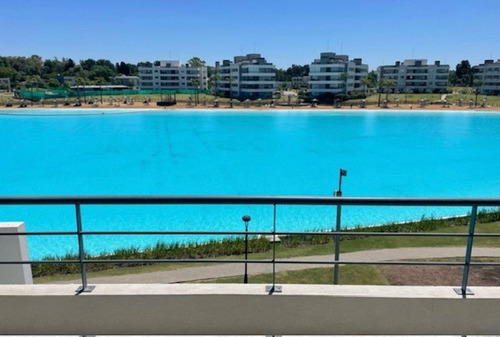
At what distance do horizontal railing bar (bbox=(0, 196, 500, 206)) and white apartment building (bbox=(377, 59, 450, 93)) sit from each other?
107m

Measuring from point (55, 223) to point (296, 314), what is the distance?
15.1 meters

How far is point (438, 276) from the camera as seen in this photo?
7742 mm

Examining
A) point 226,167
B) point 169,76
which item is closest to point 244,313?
point 226,167

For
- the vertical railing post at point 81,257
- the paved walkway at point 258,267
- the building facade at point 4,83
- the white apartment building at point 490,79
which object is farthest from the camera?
the building facade at point 4,83

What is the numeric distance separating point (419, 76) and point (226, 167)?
298 ft

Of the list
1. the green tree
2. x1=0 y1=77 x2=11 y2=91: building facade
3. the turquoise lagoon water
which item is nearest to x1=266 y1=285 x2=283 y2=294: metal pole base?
the turquoise lagoon water

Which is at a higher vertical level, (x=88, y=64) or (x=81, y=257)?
(x=88, y=64)

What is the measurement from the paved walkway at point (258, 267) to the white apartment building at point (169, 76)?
99137 millimetres

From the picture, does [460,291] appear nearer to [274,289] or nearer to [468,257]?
[468,257]

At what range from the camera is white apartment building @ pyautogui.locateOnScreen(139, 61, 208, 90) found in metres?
105

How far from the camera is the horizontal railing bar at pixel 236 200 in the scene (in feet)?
8.13

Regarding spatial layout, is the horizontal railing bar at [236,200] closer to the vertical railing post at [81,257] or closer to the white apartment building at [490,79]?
the vertical railing post at [81,257]

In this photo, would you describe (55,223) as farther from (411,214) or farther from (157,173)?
(411,214)

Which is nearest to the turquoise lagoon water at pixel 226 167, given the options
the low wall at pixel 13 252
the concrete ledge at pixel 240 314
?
the low wall at pixel 13 252
